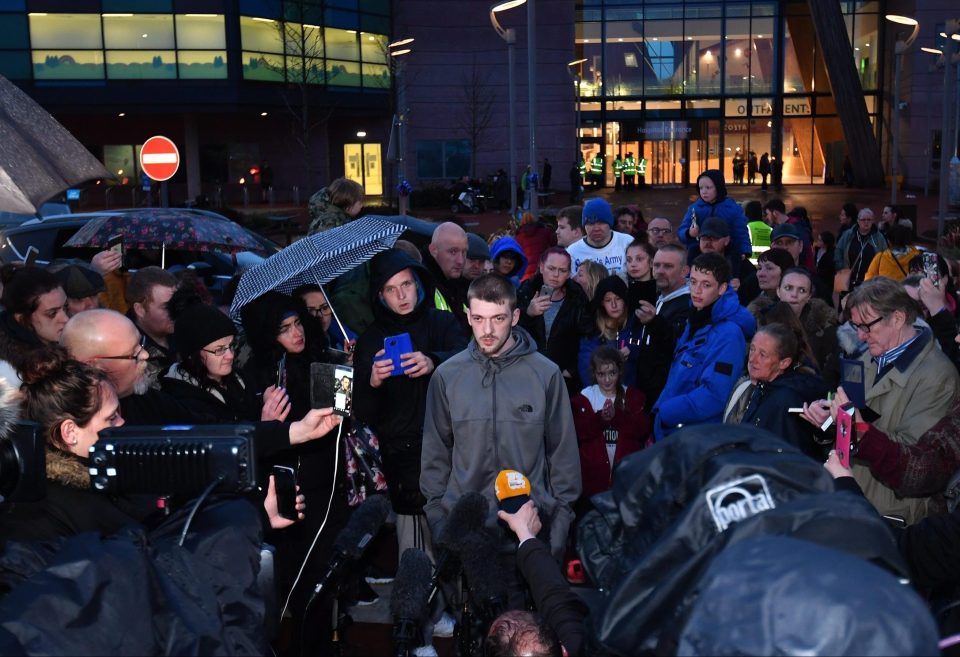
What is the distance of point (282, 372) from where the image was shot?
17.7ft

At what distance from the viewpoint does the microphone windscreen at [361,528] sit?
15.1ft

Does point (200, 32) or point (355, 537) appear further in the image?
point (200, 32)

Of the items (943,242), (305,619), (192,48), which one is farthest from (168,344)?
(192,48)

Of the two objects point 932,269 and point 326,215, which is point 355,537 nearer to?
point 326,215

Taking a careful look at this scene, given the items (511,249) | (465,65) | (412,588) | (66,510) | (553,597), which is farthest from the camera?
(465,65)

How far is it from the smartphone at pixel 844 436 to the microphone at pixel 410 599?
159 centimetres

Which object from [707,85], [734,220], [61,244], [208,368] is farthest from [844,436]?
[707,85]

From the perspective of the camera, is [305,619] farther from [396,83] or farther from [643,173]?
[643,173]

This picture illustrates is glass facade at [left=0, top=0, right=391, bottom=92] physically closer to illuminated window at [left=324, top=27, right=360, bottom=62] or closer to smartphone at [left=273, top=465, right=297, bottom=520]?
illuminated window at [left=324, top=27, right=360, bottom=62]

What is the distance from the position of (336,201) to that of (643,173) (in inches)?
1602

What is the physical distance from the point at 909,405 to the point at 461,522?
2194 millimetres

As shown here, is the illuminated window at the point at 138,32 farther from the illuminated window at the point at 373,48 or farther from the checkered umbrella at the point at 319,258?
the checkered umbrella at the point at 319,258

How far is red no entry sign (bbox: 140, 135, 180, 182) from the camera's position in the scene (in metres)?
14.3

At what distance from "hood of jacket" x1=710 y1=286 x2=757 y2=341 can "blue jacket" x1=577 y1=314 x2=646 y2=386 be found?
0.85 meters
